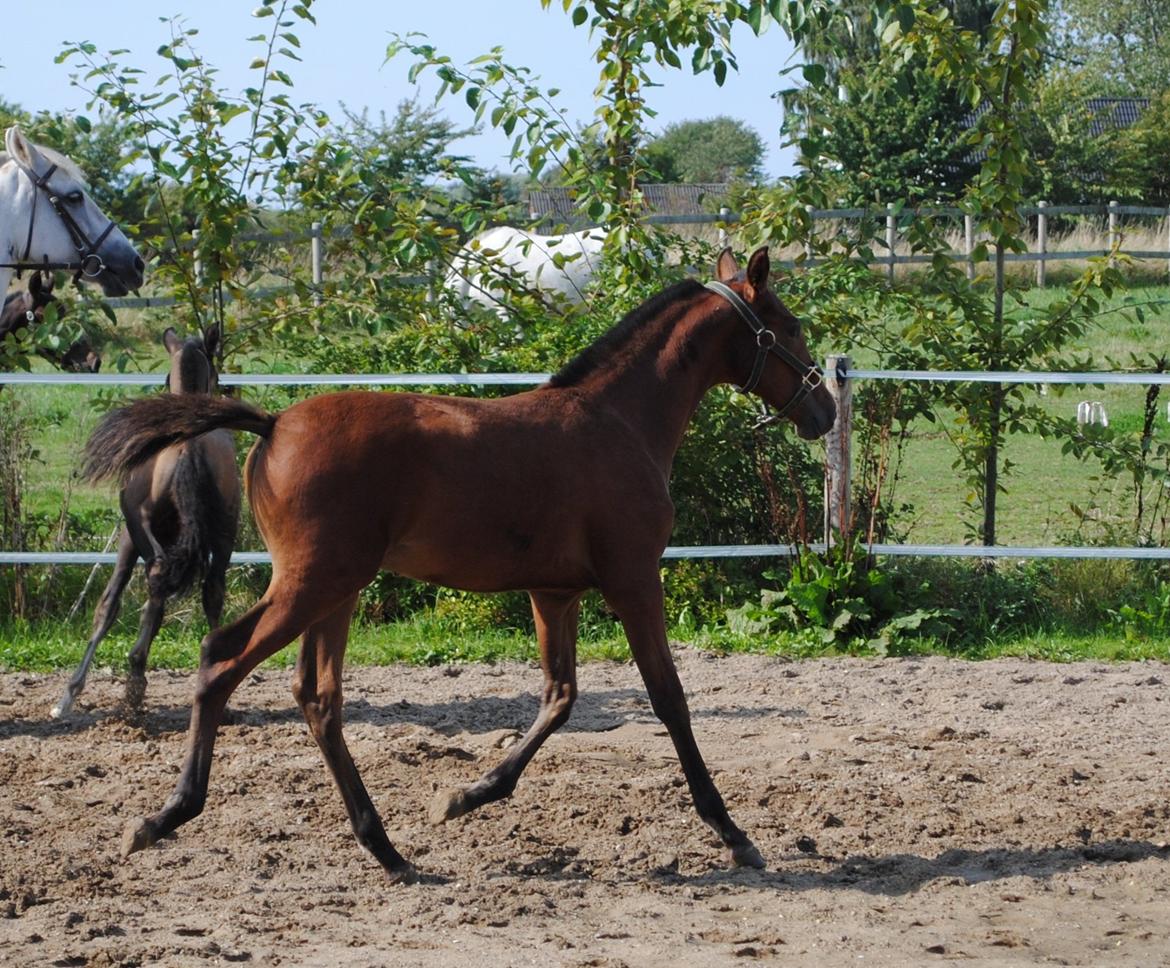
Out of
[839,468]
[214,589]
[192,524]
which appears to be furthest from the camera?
[839,468]

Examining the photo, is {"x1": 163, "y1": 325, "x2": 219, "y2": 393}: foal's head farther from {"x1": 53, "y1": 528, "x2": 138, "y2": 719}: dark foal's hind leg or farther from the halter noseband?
the halter noseband

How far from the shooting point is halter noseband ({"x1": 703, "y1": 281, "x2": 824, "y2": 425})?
17.2 ft

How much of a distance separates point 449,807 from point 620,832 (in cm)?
60

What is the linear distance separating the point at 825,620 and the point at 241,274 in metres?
4.28

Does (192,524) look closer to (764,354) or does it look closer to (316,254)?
(764,354)

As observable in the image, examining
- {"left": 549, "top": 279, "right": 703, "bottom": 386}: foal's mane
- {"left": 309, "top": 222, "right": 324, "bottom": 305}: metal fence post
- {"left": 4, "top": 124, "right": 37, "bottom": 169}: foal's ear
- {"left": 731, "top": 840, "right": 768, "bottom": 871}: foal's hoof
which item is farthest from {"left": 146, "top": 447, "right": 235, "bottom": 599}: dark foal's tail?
{"left": 309, "top": 222, "right": 324, "bottom": 305}: metal fence post

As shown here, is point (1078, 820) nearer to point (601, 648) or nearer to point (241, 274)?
point (601, 648)

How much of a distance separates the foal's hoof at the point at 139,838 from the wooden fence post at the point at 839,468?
15.2ft

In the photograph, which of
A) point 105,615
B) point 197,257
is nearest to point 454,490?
point 105,615

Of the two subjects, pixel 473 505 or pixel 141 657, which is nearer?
pixel 473 505

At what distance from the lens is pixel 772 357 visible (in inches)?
210

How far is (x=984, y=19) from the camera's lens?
39906mm

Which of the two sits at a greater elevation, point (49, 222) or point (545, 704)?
point (49, 222)

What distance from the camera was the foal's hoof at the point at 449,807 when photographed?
4.98 meters
